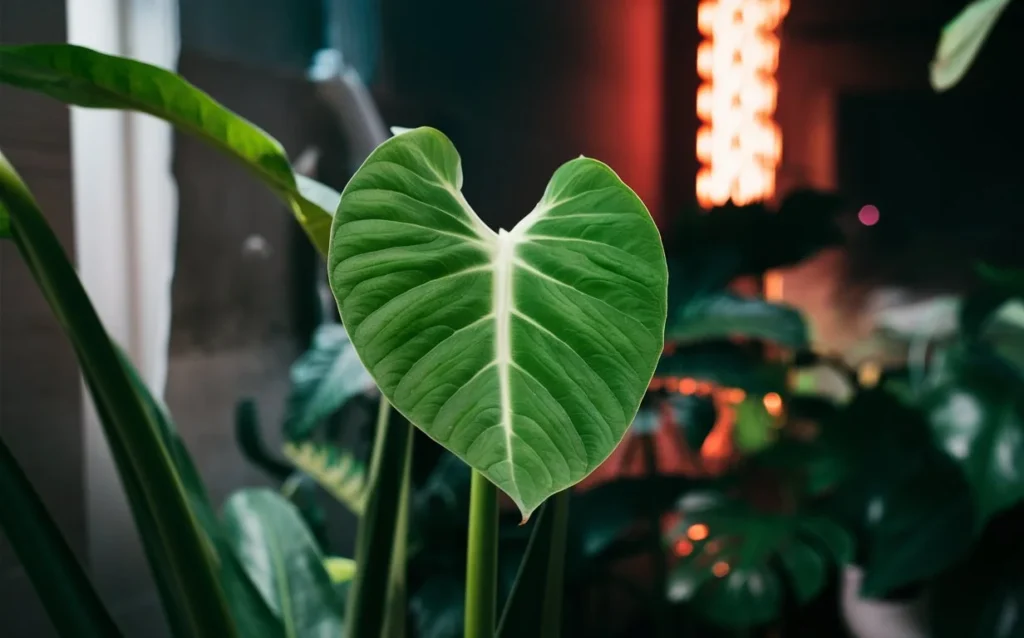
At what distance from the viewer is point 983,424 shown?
0.64 m

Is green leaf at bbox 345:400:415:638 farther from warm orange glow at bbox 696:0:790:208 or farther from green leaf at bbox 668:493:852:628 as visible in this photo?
warm orange glow at bbox 696:0:790:208

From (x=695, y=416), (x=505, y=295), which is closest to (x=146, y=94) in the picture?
(x=505, y=295)

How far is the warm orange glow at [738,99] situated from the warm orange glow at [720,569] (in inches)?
25.7

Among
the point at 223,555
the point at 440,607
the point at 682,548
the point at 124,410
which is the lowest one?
the point at 682,548

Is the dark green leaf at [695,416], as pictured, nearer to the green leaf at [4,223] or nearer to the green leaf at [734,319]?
the green leaf at [734,319]

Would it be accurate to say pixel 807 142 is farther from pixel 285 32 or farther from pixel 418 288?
pixel 418 288

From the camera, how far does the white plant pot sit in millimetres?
790

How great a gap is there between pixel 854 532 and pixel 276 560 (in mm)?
664

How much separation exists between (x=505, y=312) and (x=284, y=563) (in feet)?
1.14

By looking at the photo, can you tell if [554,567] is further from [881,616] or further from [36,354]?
[881,616]

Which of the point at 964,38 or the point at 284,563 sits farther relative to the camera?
the point at 964,38

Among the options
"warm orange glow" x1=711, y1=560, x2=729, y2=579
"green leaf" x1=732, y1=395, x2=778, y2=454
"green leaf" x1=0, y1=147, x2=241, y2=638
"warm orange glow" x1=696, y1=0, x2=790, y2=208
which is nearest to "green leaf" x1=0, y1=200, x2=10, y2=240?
"green leaf" x1=0, y1=147, x2=241, y2=638

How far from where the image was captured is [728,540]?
84cm

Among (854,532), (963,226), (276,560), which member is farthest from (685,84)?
(276,560)
